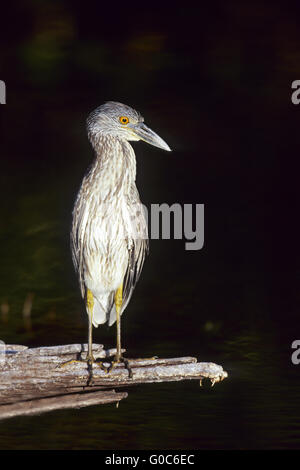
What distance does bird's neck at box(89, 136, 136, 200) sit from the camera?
3.91 meters

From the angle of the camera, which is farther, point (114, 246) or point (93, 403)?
point (114, 246)

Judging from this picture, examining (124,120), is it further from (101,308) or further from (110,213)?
(101,308)

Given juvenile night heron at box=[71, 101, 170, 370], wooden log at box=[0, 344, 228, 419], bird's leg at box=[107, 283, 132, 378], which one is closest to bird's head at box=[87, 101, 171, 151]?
juvenile night heron at box=[71, 101, 170, 370]

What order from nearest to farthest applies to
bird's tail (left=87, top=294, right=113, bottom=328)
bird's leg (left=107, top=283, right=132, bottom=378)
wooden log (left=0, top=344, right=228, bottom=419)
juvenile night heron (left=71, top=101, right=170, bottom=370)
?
1. wooden log (left=0, top=344, right=228, bottom=419)
2. bird's leg (left=107, top=283, right=132, bottom=378)
3. juvenile night heron (left=71, top=101, right=170, bottom=370)
4. bird's tail (left=87, top=294, right=113, bottom=328)

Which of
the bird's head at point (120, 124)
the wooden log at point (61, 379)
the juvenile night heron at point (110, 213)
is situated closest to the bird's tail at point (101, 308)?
the juvenile night heron at point (110, 213)

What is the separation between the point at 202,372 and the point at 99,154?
1277 millimetres

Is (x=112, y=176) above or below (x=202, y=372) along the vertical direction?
above

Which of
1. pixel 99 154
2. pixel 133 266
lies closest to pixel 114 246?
pixel 133 266

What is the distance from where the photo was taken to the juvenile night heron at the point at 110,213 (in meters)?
3.89

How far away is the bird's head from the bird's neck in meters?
0.04

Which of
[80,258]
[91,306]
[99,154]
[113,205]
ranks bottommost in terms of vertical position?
[91,306]

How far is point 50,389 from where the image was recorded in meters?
3.50

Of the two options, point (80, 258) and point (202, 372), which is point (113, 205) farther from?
point (202, 372)

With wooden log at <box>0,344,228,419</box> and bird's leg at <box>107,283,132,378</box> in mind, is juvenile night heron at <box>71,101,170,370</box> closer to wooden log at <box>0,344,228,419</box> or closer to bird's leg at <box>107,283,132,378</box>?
bird's leg at <box>107,283,132,378</box>
